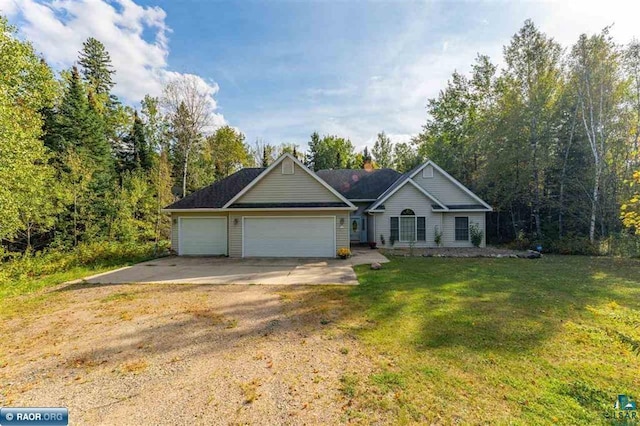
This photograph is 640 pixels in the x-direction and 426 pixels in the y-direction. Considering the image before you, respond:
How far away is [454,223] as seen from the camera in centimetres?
1661

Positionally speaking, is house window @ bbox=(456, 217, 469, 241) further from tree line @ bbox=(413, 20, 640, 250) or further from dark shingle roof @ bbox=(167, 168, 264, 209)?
dark shingle roof @ bbox=(167, 168, 264, 209)

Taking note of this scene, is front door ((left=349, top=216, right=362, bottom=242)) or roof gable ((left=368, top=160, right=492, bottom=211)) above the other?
roof gable ((left=368, top=160, right=492, bottom=211))

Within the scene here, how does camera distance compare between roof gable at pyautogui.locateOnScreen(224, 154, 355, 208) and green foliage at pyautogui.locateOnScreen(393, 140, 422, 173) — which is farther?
green foliage at pyautogui.locateOnScreen(393, 140, 422, 173)

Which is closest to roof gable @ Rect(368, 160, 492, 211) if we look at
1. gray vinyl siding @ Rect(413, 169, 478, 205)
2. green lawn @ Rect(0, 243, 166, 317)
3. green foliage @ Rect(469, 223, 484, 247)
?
gray vinyl siding @ Rect(413, 169, 478, 205)

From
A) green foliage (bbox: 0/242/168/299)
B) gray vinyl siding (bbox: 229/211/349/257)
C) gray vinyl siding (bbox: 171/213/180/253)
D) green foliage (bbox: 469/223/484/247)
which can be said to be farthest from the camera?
green foliage (bbox: 469/223/484/247)

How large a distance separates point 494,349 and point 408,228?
495 inches

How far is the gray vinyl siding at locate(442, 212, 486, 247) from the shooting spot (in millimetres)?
16469

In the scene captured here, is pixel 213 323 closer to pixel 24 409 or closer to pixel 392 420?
pixel 24 409

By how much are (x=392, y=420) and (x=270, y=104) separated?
19.1 m

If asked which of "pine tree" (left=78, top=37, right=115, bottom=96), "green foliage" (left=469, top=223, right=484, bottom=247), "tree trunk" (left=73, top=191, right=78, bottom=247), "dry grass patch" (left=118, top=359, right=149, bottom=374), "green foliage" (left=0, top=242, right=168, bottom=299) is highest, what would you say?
"pine tree" (left=78, top=37, right=115, bottom=96)

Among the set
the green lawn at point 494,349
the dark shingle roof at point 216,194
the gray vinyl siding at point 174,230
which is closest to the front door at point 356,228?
the dark shingle roof at point 216,194

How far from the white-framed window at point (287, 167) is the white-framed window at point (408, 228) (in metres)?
7.07

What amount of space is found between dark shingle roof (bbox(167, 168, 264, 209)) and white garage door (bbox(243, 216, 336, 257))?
243cm
